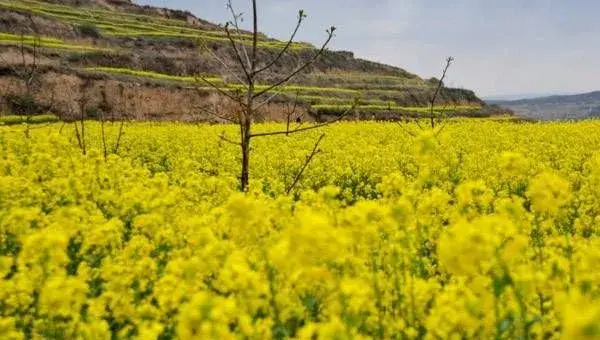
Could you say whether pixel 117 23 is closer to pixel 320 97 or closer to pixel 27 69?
pixel 320 97

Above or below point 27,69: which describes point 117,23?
above

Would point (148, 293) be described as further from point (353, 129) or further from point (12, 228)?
point (353, 129)

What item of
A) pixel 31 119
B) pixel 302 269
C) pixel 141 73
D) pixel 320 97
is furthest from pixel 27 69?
pixel 302 269

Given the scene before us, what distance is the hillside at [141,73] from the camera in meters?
30.5

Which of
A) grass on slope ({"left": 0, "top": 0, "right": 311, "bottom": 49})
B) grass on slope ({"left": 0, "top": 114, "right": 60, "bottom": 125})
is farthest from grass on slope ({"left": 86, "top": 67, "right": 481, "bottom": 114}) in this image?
grass on slope ({"left": 0, "top": 0, "right": 311, "bottom": 49})

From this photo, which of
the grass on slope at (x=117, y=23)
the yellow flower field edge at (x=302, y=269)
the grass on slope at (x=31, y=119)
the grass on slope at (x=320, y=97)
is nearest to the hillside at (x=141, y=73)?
the grass on slope at (x=320, y=97)

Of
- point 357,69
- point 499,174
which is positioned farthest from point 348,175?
point 357,69

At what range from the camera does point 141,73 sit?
128ft

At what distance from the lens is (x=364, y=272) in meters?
4.57

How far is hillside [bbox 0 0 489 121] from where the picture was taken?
30.5 metres

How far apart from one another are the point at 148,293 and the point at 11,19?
4453 cm

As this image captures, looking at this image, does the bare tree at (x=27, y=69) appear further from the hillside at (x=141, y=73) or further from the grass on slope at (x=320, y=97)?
the grass on slope at (x=320, y=97)

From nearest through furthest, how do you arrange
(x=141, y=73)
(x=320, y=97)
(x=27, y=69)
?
(x=27, y=69) < (x=141, y=73) < (x=320, y=97)

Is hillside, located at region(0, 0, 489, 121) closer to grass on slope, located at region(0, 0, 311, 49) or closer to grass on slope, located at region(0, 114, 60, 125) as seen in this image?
grass on slope, located at region(0, 0, 311, 49)
